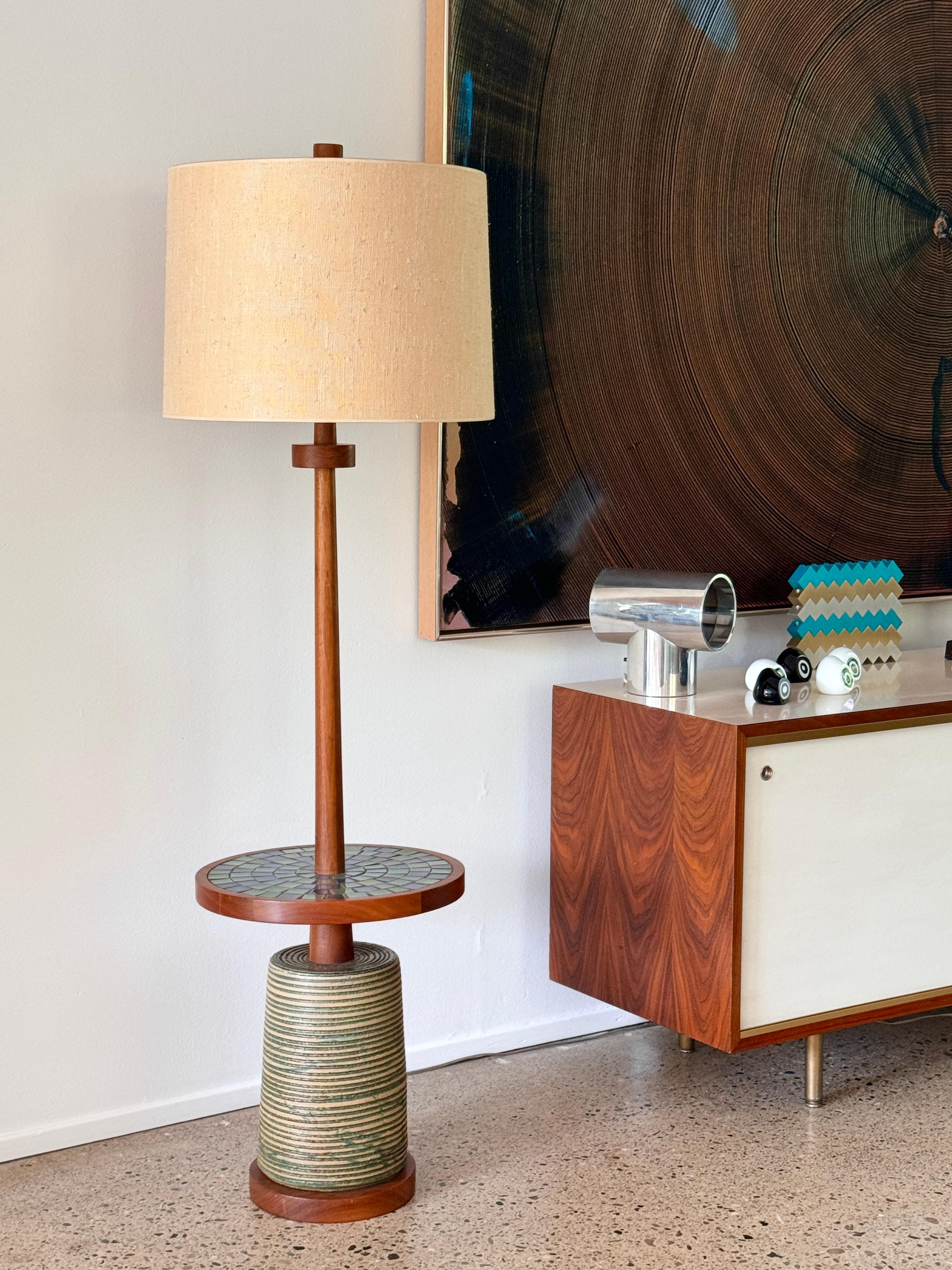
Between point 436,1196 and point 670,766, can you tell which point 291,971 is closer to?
point 436,1196

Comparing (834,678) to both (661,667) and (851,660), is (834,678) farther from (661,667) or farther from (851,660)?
(661,667)

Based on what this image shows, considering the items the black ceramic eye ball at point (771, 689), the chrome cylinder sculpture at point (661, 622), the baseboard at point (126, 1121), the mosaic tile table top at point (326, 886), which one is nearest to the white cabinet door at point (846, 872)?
the black ceramic eye ball at point (771, 689)

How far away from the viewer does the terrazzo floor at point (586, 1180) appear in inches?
72.3

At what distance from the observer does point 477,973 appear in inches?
96.9

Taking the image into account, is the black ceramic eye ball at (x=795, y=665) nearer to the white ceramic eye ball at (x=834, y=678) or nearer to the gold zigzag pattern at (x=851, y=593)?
the white ceramic eye ball at (x=834, y=678)

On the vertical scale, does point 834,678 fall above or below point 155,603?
below

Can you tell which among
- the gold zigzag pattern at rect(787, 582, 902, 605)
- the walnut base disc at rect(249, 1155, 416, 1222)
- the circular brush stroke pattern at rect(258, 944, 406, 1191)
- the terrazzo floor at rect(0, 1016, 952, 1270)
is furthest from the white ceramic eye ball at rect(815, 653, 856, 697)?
the walnut base disc at rect(249, 1155, 416, 1222)

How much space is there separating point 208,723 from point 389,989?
517mm

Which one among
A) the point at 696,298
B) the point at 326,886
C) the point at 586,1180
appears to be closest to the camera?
the point at 326,886

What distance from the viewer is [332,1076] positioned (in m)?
1.86

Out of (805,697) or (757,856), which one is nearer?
(757,856)

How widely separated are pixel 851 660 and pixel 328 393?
3.49ft

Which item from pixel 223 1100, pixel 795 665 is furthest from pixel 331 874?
pixel 795 665

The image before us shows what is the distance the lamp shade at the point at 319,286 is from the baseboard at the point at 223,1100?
1085mm
